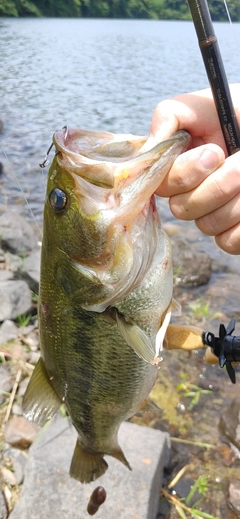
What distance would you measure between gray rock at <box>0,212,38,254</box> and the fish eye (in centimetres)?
463

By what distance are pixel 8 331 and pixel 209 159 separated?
3.28m

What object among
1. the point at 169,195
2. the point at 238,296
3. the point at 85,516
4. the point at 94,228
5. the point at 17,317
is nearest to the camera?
the point at 94,228

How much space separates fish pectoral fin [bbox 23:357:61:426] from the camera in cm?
207

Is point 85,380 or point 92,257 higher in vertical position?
point 92,257

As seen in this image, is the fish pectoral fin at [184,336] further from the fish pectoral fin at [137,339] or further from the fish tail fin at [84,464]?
the fish tail fin at [84,464]

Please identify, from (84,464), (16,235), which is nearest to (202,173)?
(84,464)

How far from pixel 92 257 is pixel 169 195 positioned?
0.38 m

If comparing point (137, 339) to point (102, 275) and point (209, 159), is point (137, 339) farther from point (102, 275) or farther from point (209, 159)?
point (209, 159)

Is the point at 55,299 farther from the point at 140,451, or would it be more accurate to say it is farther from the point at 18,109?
the point at 18,109

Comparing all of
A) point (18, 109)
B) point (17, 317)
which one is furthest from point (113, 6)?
point (17, 317)

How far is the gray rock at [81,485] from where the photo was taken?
2.76m

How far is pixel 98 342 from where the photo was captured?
1.85m

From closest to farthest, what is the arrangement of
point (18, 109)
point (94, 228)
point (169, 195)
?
1. point (94, 228)
2. point (169, 195)
3. point (18, 109)

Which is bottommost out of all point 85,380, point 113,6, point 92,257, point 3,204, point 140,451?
point 113,6
